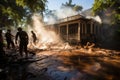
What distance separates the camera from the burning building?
20312 mm

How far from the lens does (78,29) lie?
20375 millimetres

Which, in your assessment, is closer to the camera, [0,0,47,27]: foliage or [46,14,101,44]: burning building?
[0,0,47,27]: foliage

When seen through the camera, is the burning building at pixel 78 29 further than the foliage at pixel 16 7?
Yes

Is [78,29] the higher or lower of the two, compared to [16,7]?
lower

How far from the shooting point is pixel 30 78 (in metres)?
5.91

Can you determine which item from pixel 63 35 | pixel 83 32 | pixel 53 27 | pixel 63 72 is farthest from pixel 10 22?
pixel 63 72

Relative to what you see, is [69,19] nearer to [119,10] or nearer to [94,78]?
[119,10]

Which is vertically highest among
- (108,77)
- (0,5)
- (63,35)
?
(0,5)

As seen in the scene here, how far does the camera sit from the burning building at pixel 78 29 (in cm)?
2031

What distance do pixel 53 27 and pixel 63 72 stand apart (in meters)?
21.5

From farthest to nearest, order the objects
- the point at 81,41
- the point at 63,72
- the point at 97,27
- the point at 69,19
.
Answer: the point at 97,27, the point at 69,19, the point at 81,41, the point at 63,72

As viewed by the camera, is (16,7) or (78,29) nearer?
(78,29)

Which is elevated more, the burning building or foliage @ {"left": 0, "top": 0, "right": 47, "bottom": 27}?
foliage @ {"left": 0, "top": 0, "right": 47, "bottom": 27}

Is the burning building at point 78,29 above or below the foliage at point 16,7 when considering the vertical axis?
below
